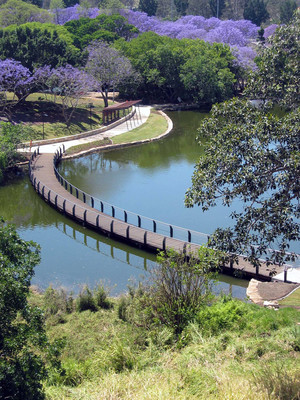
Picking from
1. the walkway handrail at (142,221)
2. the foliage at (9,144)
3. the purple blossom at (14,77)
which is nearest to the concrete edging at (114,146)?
the foliage at (9,144)

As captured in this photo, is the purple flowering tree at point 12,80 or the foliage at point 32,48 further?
the foliage at point 32,48

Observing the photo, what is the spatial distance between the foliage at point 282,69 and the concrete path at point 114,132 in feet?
106

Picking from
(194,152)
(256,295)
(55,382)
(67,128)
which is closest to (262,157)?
(55,382)

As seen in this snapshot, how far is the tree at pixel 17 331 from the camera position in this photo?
35.9ft

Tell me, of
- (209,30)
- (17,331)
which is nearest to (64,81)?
(17,331)

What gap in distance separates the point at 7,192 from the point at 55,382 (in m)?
26.5

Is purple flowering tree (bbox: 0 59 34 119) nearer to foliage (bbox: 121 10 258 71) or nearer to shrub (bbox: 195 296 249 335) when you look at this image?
foliage (bbox: 121 10 258 71)

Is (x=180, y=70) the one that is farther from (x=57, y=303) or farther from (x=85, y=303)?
(x=57, y=303)

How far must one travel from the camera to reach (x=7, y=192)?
125 feet

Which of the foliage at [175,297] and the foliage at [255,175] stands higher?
the foliage at [255,175]

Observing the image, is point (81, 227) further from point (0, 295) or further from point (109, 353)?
point (0, 295)

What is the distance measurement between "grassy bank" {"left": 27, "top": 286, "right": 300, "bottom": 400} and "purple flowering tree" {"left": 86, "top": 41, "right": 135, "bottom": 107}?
46941mm

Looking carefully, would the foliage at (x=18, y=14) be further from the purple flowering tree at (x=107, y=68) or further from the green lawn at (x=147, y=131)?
the green lawn at (x=147, y=131)

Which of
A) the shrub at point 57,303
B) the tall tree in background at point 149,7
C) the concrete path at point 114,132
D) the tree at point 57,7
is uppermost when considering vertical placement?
the tall tree in background at point 149,7
